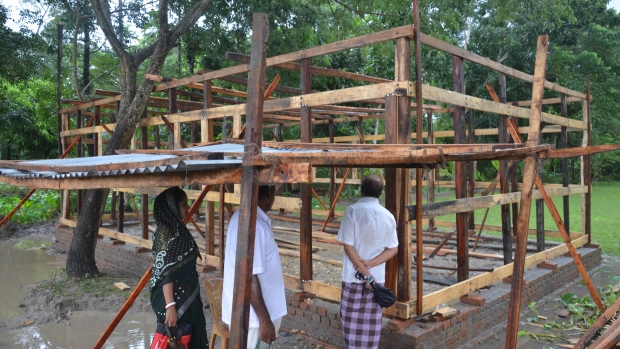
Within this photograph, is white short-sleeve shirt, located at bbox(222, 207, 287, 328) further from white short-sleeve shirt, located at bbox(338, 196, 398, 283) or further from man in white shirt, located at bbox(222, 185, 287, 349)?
white short-sleeve shirt, located at bbox(338, 196, 398, 283)

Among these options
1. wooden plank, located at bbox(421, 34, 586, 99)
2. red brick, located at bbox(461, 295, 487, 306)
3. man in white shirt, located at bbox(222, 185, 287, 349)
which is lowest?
red brick, located at bbox(461, 295, 487, 306)

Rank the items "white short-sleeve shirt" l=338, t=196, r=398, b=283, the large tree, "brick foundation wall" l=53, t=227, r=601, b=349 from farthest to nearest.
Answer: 1. the large tree
2. "brick foundation wall" l=53, t=227, r=601, b=349
3. "white short-sleeve shirt" l=338, t=196, r=398, b=283

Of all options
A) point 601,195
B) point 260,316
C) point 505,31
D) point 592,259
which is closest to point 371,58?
point 505,31

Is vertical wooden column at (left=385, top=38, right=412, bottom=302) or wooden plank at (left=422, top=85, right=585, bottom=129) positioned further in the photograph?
wooden plank at (left=422, top=85, right=585, bottom=129)

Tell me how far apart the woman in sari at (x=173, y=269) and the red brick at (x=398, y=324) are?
1.74 meters

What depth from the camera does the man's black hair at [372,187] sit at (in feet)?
12.8

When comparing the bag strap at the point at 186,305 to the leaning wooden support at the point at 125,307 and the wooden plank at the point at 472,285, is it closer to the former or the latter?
the leaning wooden support at the point at 125,307

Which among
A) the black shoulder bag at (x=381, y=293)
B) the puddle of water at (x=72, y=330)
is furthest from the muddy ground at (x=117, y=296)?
the black shoulder bag at (x=381, y=293)

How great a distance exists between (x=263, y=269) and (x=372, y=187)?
1.28m

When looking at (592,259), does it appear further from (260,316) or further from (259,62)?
(259,62)

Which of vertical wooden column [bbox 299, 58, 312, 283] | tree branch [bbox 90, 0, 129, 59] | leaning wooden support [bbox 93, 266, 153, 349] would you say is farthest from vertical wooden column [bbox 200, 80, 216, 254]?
tree branch [bbox 90, 0, 129, 59]

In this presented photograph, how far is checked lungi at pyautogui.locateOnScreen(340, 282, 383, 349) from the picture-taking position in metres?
3.74

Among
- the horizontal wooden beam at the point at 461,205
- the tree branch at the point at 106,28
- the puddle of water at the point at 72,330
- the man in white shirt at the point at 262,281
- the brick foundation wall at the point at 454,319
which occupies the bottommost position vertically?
the puddle of water at the point at 72,330

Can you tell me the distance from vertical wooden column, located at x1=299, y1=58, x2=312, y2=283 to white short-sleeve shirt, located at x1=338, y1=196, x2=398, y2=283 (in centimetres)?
115
